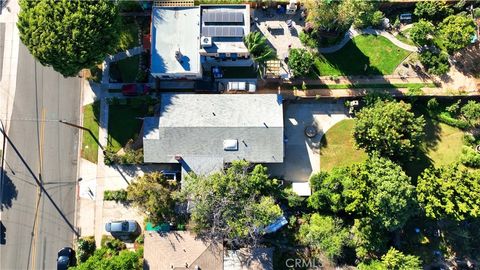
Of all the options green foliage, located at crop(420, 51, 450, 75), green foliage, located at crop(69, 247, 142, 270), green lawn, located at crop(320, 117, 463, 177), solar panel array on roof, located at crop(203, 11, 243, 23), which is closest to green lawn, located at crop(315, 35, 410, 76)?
green foliage, located at crop(420, 51, 450, 75)

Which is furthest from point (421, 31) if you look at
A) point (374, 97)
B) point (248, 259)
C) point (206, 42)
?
point (248, 259)

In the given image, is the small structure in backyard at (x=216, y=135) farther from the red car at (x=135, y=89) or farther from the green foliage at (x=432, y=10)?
the green foliage at (x=432, y=10)

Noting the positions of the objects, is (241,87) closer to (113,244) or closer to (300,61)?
(300,61)

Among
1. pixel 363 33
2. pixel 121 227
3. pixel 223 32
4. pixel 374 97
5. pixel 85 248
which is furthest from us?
pixel 363 33

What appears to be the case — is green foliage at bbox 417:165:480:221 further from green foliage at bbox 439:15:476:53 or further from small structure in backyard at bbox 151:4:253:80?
small structure in backyard at bbox 151:4:253:80

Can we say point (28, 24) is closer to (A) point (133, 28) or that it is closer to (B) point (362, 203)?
(A) point (133, 28)

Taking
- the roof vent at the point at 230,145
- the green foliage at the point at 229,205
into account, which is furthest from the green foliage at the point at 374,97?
the roof vent at the point at 230,145

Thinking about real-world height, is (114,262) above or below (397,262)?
above
